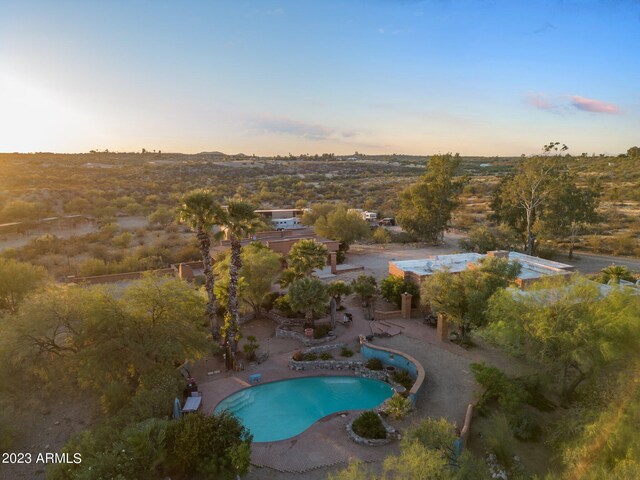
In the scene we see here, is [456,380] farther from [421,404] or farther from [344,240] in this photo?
[344,240]

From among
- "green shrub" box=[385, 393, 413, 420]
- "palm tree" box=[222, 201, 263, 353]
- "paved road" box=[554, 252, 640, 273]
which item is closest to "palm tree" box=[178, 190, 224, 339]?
"palm tree" box=[222, 201, 263, 353]

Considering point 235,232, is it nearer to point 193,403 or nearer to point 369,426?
point 193,403

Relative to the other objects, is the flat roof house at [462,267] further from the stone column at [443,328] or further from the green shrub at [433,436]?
the green shrub at [433,436]

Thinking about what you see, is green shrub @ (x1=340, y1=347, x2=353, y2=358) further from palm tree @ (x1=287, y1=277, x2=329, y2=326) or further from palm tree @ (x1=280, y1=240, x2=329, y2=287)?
palm tree @ (x1=280, y1=240, x2=329, y2=287)

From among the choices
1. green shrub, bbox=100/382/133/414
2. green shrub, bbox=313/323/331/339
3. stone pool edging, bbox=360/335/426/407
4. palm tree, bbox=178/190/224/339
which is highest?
palm tree, bbox=178/190/224/339

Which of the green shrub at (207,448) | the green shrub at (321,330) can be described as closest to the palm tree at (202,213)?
the green shrub at (321,330)

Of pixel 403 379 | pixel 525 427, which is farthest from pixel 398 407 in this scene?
pixel 525 427
